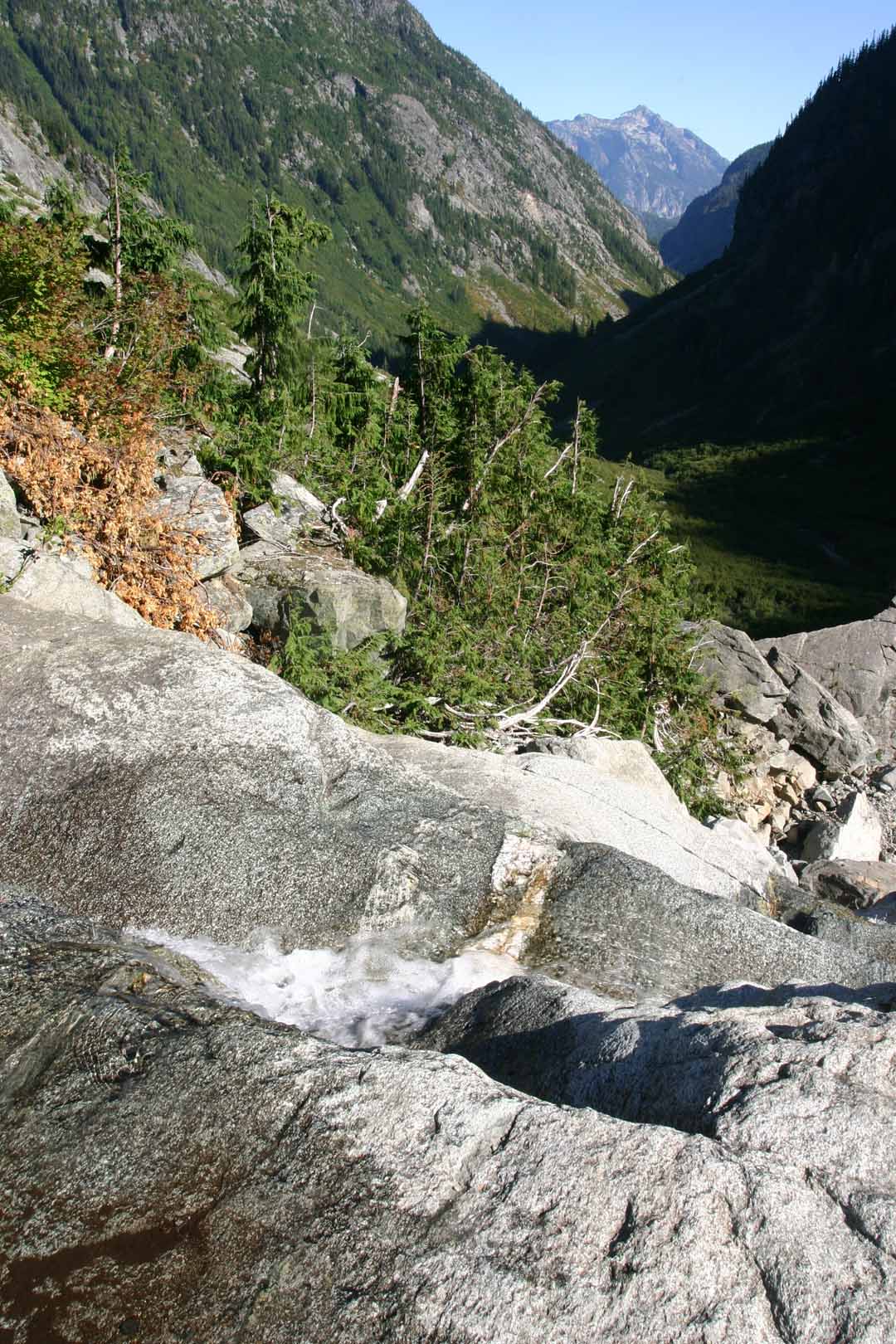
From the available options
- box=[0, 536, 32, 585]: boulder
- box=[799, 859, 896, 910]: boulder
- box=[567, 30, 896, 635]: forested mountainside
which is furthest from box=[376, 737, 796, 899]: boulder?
box=[567, 30, 896, 635]: forested mountainside

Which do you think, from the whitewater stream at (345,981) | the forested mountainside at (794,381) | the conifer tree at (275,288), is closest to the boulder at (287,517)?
the conifer tree at (275,288)

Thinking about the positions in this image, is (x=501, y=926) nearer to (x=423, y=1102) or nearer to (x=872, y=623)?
(x=423, y=1102)

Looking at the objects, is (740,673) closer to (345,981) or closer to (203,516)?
(203,516)

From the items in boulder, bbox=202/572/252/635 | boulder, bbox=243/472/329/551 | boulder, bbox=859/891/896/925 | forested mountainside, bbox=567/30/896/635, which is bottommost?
boulder, bbox=202/572/252/635

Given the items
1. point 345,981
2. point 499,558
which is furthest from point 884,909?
point 345,981

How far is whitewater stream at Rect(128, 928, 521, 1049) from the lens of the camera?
5660 millimetres

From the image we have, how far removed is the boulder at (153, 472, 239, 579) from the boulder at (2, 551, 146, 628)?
205 cm

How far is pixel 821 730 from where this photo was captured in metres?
22.2

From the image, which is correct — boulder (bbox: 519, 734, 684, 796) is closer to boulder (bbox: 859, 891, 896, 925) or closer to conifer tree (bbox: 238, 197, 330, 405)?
boulder (bbox: 859, 891, 896, 925)

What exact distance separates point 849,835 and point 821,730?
545 centimetres

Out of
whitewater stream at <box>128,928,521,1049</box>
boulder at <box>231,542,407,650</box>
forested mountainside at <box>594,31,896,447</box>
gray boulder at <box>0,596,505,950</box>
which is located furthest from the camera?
forested mountainside at <box>594,31,896,447</box>

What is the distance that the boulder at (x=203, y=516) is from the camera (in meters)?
11.4

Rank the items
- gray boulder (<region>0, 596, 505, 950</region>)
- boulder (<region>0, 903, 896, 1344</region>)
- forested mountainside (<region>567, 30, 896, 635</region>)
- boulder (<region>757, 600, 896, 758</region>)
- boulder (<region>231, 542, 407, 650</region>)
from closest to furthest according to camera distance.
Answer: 1. boulder (<region>0, 903, 896, 1344</region>)
2. gray boulder (<region>0, 596, 505, 950</region>)
3. boulder (<region>231, 542, 407, 650</region>)
4. boulder (<region>757, 600, 896, 758</region>)
5. forested mountainside (<region>567, 30, 896, 635</region>)

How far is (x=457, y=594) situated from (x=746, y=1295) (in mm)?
13277
